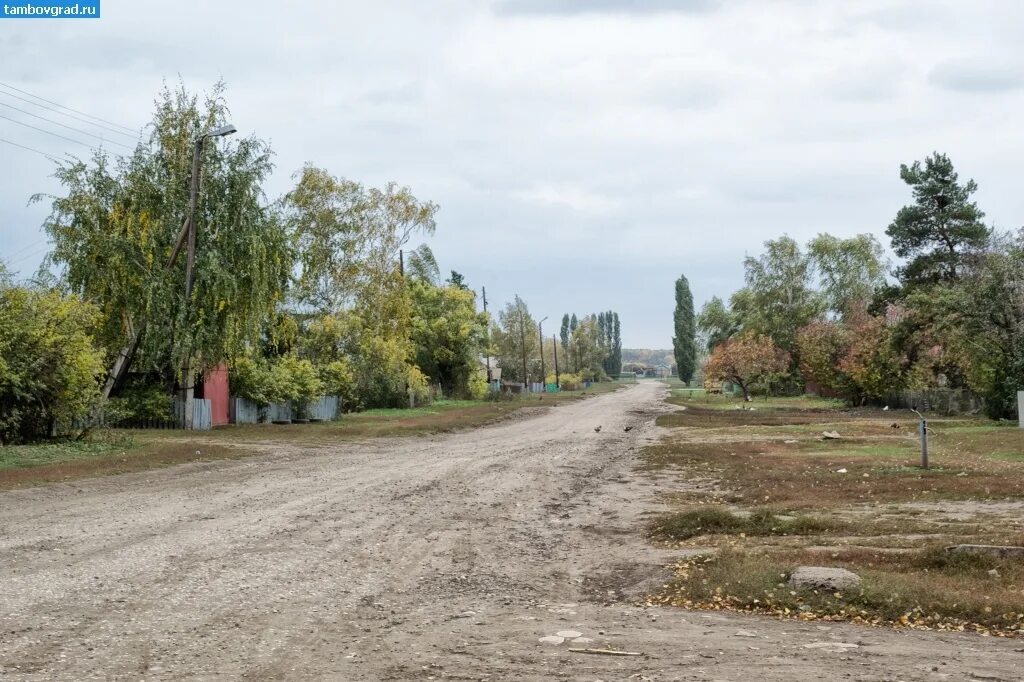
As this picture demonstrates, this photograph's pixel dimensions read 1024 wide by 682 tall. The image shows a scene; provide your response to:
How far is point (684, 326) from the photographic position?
133 meters

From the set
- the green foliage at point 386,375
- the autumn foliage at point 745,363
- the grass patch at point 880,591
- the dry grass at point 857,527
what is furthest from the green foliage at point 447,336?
the grass patch at point 880,591

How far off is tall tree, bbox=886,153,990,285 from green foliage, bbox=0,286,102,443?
134 ft

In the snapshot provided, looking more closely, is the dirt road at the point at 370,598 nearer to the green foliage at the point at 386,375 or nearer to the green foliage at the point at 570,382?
the green foliage at the point at 386,375

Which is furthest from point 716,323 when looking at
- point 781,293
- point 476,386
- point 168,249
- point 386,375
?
point 168,249

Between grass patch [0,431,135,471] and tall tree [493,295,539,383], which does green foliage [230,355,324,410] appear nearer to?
grass patch [0,431,135,471]

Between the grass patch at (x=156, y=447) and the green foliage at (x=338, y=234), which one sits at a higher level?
the green foliage at (x=338, y=234)

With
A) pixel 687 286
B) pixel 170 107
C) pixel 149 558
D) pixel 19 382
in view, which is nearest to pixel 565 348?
pixel 687 286

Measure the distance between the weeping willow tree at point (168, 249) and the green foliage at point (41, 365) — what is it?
18.5 ft

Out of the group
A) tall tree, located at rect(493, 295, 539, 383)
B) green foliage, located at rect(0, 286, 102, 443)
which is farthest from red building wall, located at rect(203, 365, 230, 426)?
tall tree, located at rect(493, 295, 539, 383)

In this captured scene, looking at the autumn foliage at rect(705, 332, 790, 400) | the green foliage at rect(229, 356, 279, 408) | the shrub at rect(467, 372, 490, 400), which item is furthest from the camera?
the shrub at rect(467, 372, 490, 400)

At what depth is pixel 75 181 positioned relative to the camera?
31.0m

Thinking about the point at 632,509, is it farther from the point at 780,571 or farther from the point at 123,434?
the point at 123,434

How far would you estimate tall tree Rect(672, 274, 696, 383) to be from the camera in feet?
433

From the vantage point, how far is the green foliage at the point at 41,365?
2270cm
